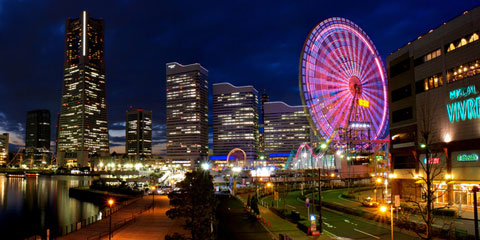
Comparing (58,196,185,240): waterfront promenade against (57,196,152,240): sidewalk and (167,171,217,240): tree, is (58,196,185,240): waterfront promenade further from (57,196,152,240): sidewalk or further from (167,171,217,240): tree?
(167,171,217,240): tree

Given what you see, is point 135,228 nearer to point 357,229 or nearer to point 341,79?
point 357,229

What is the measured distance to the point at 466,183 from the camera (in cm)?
4931

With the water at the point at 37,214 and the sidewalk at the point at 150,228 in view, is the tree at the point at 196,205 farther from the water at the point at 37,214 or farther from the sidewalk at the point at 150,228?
the water at the point at 37,214

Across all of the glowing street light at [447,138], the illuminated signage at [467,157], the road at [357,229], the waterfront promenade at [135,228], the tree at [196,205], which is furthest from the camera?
the glowing street light at [447,138]

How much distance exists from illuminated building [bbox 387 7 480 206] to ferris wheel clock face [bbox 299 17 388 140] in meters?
7.16

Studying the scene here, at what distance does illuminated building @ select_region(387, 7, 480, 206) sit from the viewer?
4903cm

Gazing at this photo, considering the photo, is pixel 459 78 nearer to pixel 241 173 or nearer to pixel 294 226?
pixel 294 226

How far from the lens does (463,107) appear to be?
166 feet

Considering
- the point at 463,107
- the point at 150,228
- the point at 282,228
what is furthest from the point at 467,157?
the point at 150,228

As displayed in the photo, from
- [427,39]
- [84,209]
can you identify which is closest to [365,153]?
[427,39]

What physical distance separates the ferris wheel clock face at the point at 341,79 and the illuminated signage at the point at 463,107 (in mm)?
20805

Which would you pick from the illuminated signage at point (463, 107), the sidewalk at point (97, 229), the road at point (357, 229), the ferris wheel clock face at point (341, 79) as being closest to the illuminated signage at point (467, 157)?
the illuminated signage at point (463, 107)

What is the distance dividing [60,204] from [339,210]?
72094 mm

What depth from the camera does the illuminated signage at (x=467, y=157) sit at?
160 ft
